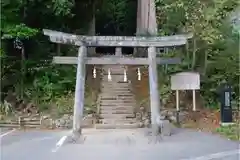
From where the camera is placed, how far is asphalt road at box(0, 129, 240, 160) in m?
7.82

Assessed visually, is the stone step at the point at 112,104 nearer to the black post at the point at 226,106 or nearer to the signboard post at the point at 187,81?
the signboard post at the point at 187,81

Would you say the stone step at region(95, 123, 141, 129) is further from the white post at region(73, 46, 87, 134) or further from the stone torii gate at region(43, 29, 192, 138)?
the stone torii gate at region(43, 29, 192, 138)

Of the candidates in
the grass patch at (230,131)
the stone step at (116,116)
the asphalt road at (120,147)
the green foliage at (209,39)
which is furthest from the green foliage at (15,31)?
the grass patch at (230,131)

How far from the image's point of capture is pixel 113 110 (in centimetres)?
1332

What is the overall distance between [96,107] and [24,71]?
12.3ft

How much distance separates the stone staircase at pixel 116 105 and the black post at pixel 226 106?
9.49ft

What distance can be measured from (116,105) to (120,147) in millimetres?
4764

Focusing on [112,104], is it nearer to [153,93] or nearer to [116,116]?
[116,116]

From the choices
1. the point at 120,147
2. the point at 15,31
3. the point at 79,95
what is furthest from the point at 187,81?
the point at 15,31

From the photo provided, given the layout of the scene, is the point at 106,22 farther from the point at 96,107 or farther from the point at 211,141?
the point at 211,141

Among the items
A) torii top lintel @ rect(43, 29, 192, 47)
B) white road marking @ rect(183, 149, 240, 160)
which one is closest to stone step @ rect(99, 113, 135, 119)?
torii top lintel @ rect(43, 29, 192, 47)

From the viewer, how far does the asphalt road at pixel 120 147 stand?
7.82m

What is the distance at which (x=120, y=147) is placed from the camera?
8.87 m

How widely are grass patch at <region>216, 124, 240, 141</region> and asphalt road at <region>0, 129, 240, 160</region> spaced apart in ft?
1.21
